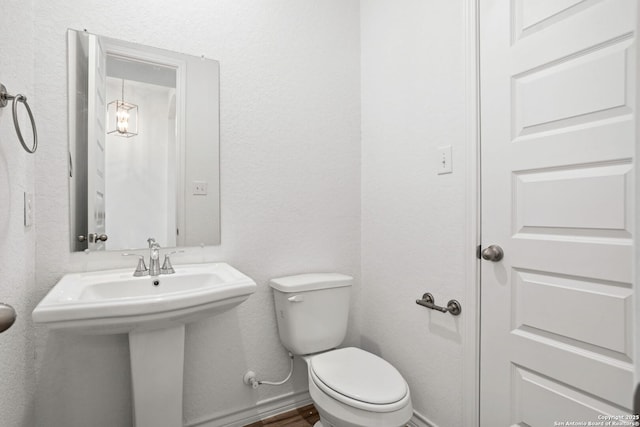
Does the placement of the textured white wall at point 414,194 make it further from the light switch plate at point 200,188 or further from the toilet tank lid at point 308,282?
the light switch plate at point 200,188

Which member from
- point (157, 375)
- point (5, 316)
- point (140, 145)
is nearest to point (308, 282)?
point (157, 375)

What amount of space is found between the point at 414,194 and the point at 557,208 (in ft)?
2.07

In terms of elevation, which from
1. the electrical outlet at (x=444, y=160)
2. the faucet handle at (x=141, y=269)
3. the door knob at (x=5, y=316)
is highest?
the electrical outlet at (x=444, y=160)

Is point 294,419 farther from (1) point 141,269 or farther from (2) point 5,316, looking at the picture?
(2) point 5,316

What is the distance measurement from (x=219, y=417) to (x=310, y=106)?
1655 millimetres

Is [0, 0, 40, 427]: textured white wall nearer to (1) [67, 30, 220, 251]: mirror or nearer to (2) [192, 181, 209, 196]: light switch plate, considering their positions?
(1) [67, 30, 220, 251]: mirror

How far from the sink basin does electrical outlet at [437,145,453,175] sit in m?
0.96

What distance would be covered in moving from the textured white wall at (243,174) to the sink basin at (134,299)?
162 millimetres

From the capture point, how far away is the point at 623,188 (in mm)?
933

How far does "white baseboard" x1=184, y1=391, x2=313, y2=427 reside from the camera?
156 centimetres

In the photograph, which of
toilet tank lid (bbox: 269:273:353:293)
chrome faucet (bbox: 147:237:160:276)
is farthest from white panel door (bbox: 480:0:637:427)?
chrome faucet (bbox: 147:237:160:276)

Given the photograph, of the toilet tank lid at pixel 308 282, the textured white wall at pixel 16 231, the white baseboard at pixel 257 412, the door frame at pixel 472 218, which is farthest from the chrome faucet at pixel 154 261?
the door frame at pixel 472 218

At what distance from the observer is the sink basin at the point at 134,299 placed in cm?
96

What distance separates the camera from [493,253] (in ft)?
4.10
